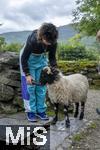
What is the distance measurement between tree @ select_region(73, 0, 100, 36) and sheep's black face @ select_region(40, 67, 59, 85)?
1176 cm

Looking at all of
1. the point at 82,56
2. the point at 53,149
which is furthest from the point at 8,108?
the point at 82,56

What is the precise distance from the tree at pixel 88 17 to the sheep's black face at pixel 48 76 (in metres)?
11.8

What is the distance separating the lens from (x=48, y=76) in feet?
29.3

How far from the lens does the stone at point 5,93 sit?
33.0ft

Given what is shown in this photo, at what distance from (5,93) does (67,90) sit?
1604 mm

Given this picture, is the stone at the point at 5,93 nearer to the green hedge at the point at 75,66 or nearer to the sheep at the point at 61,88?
the sheep at the point at 61,88

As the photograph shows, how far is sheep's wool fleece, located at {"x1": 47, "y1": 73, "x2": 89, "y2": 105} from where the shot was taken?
9.08m

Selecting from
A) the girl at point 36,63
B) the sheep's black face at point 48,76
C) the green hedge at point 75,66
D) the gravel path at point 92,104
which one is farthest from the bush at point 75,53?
the sheep's black face at point 48,76

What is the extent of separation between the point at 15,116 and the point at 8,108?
43 centimetres

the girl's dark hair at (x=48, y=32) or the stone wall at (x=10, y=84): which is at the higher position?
the girl's dark hair at (x=48, y=32)

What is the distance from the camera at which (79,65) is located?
18.2 metres

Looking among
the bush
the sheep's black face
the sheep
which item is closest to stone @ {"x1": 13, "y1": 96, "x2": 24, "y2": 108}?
the sheep

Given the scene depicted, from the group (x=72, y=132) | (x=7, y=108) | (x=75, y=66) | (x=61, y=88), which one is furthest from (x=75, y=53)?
(x=72, y=132)

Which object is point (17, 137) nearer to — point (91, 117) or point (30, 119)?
point (30, 119)
